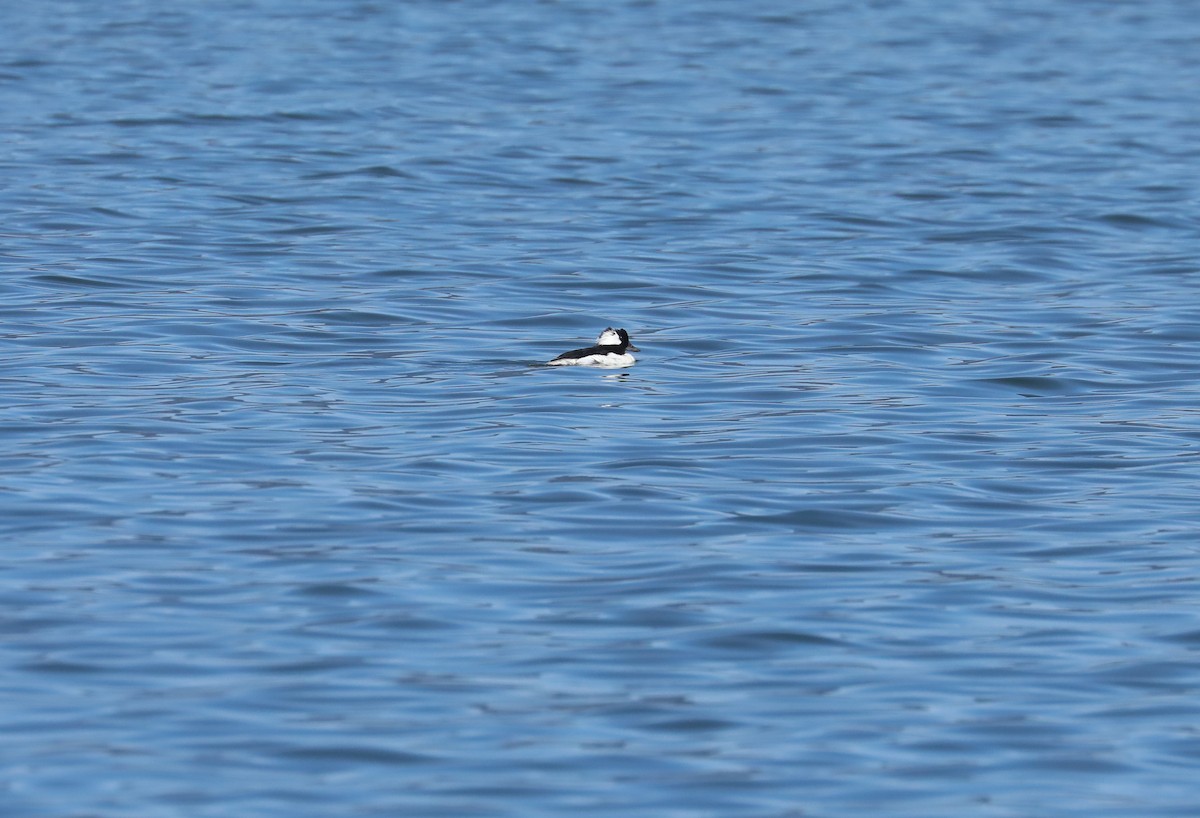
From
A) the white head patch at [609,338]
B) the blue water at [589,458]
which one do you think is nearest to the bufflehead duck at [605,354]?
the white head patch at [609,338]

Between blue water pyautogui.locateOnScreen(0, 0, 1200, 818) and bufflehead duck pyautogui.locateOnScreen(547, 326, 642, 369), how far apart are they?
174 mm

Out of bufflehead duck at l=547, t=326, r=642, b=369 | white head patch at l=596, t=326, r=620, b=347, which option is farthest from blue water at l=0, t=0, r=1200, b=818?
white head patch at l=596, t=326, r=620, b=347

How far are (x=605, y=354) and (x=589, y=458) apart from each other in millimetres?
2665

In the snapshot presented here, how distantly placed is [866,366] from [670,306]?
2.83 metres

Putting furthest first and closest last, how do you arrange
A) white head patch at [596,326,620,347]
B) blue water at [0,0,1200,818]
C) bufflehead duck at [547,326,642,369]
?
white head patch at [596,326,620,347] → bufflehead duck at [547,326,642,369] → blue water at [0,0,1200,818]

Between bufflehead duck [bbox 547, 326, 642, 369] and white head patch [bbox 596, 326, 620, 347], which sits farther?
white head patch [bbox 596, 326, 620, 347]

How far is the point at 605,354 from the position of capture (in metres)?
15.0

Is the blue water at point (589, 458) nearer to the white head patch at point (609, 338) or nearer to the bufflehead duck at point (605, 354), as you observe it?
the bufflehead duck at point (605, 354)

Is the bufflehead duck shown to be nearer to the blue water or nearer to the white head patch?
the white head patch

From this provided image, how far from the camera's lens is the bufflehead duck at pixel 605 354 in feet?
48.8

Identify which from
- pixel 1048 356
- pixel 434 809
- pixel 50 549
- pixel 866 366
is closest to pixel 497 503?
pixel 50 549

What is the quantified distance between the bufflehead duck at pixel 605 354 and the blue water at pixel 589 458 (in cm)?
17

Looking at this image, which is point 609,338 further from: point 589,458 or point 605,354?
point 589,458

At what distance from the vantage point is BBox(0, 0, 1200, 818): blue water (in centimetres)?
779
